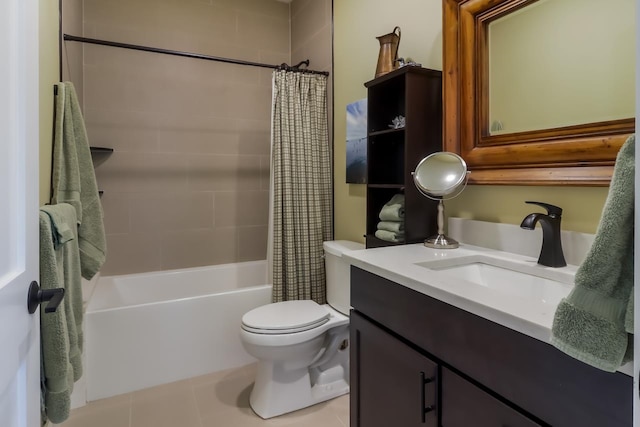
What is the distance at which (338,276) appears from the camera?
1945mm

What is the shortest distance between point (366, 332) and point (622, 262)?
2.67ft

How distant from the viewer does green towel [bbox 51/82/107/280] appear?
1405 millimetres

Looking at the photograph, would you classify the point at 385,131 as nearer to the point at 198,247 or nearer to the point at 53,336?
the point at 53,336

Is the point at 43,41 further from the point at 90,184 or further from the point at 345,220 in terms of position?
the point at 345,220

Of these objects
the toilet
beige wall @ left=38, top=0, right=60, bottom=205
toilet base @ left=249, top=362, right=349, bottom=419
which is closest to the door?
beige wall @ left=38, top=0, right=60, bottom=205

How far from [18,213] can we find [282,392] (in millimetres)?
1444

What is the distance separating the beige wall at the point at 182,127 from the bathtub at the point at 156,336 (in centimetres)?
50

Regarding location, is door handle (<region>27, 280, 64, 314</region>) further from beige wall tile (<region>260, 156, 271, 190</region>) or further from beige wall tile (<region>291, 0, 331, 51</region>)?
beige wall tile (<region>291, 0, 331, 51</region>)

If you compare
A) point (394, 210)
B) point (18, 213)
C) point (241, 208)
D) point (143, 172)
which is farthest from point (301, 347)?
point (143, 172)

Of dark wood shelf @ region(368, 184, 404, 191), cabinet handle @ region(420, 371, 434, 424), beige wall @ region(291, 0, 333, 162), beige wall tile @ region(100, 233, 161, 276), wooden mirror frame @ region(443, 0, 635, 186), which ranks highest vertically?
beige wall @ region(291, 0, 333, 162)

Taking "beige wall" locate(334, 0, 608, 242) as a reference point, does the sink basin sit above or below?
below

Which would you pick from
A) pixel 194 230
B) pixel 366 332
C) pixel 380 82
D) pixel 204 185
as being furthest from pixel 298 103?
pixel 366 332

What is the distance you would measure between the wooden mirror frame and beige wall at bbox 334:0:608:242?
0.20 feet

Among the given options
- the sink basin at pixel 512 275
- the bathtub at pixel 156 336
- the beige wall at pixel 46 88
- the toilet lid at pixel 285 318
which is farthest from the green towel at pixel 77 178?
the sink basin at pixel 512 275
